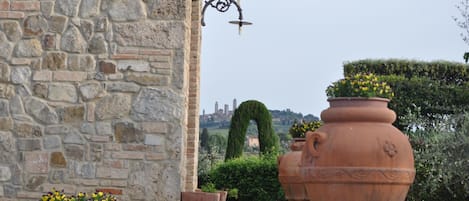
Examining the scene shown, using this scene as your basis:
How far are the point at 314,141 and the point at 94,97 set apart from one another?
2.30m

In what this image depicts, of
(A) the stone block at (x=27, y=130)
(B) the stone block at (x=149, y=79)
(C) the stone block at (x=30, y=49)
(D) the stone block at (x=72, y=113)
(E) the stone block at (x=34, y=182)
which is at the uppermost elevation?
(C) the stone block at (x=30, y=49)

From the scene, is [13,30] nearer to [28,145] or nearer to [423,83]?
[28,145]

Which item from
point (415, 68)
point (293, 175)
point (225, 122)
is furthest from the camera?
point (225, 122)

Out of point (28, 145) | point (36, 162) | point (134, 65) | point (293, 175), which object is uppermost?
point (134, 65)

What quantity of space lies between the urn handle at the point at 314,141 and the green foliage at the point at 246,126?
31.5 ft

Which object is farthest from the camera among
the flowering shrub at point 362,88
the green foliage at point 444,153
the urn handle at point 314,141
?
the green foliage at point 444,153

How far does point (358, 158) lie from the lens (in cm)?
530

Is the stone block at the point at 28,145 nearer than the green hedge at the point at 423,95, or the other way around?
the stone block at the point at 28,145

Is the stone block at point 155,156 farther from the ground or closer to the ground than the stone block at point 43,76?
closer to the ground

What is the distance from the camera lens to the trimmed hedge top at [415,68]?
13109mm

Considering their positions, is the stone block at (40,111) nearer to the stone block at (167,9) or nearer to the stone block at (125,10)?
the stone block at (125,10)

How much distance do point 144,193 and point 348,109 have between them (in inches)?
84.3

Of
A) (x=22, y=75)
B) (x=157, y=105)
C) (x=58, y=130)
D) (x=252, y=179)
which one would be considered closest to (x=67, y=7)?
(x=22, y=75)

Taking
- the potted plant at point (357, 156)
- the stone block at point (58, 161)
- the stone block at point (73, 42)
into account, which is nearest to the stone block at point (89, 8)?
the stone block at point (73, 42)
